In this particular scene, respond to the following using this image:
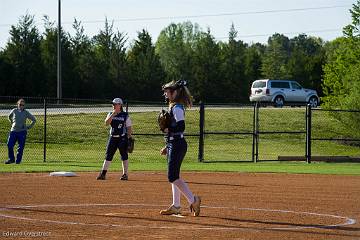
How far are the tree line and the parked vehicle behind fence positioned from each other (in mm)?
1619

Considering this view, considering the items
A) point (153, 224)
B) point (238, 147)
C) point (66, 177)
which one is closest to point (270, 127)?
point (238, 147)

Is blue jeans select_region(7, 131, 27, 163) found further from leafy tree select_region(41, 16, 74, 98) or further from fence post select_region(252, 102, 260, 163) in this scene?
leafy tree select_region(41, 16, 74, 98)

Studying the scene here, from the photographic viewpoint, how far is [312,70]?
2771 inches

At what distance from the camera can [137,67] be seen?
199 feet

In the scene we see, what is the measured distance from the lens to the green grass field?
25.3 meters

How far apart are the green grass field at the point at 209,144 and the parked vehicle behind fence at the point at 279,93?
138 inches

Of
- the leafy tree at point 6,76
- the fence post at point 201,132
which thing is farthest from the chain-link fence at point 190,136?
the leafy tree at point 6,76

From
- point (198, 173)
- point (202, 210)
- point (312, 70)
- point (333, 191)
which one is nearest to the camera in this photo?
point (202, 210)

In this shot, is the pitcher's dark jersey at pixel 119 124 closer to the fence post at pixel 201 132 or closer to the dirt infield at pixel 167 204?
the dirt infield at pixel 167 204

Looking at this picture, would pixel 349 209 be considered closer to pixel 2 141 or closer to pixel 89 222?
pixel 89 222

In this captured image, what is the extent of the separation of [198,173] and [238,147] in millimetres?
15204

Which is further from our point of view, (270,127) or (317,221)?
(270,127)

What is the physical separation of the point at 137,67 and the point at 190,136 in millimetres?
26530

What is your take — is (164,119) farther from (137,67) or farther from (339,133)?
(137,67)
